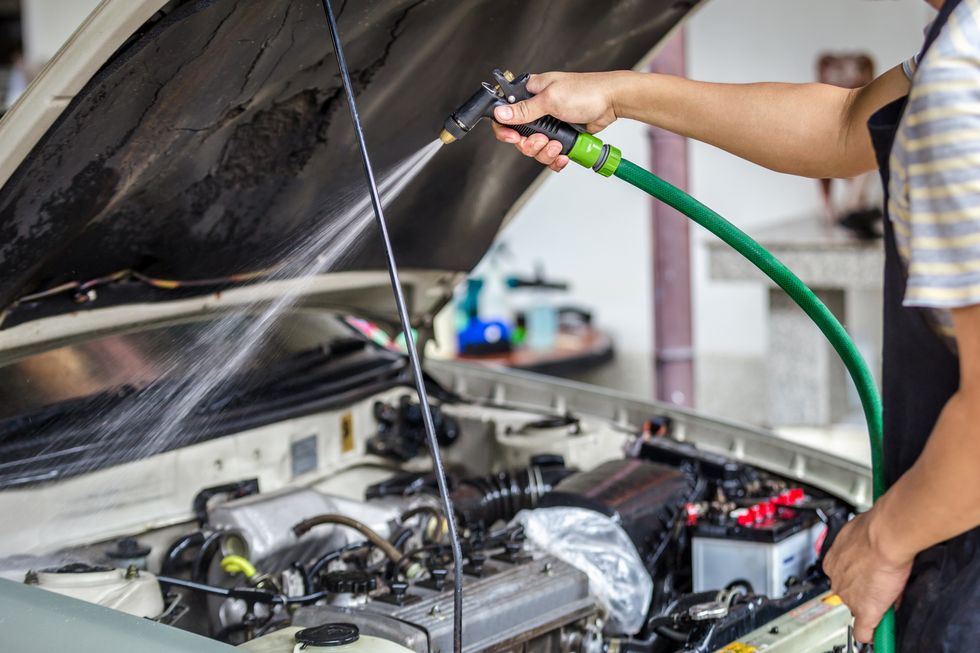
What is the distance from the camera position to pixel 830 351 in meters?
6.88

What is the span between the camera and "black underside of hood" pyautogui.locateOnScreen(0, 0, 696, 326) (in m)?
1.54

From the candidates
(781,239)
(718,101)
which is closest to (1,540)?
(718,101)

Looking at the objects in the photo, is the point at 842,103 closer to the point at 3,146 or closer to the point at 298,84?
the point at 298,84

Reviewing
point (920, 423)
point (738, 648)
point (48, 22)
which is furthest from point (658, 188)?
point (48, 22)

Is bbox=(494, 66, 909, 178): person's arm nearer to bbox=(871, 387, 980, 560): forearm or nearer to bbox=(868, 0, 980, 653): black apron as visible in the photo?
bbox=(868, 0, 980, 653): black apron

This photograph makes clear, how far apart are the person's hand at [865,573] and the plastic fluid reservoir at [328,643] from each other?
55 cm

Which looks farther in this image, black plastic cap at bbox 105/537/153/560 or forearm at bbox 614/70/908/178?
black plastic cap at bbox 105/537/153/560

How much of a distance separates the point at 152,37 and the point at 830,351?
6018 mm

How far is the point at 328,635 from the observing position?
A: 141 cm

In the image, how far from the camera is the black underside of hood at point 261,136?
1.54 meters

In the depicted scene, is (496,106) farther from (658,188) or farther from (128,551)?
(128,551)

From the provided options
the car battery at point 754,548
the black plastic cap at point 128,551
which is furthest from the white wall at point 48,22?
the car battery at point 754,548

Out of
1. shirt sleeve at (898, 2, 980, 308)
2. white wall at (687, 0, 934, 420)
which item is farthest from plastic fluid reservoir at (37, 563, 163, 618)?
white wall at (687, 0, 934, 420)

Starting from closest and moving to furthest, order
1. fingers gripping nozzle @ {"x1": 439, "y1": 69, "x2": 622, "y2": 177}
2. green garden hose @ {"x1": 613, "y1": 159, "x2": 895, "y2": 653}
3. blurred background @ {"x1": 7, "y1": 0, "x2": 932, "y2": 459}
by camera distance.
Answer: green garden hose @ {"x1": 613, "y1": 159, "x2": 895, "y2": 653}
fingers gripping nozzle @ {"x1": 439, "y1": 69, "x2": 622, "y2": 177}
blurred background @ {"x1": 7, "y1": 0, "x2": 932, "y2": 459}
